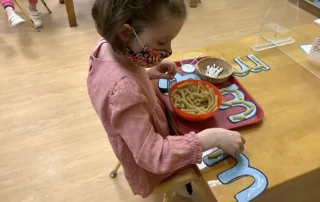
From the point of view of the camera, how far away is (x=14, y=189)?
129 cm

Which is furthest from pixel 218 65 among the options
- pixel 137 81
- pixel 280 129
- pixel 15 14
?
pixel 15 14

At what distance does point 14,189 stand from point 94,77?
79 centimetres

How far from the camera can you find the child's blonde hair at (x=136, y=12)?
653mm

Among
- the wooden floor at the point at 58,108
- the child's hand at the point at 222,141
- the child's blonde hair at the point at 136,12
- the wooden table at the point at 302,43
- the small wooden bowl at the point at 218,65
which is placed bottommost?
the wooden floor at the point at 58,108

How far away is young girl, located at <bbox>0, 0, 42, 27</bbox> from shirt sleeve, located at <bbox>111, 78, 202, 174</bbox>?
1.73 metres

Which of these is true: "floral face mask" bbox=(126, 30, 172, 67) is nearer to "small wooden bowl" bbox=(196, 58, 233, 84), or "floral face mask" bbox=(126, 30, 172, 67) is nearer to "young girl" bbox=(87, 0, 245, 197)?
"young girl" bbox=(87, 0, 245, 197)

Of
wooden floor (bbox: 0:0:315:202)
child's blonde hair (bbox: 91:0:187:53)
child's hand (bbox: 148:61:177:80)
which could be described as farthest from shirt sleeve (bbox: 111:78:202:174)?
wooden floor (bbox: 0:0:315:202)

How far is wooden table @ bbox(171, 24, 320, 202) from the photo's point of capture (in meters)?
0.75

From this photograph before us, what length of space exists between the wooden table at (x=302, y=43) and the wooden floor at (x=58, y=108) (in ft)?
2.44

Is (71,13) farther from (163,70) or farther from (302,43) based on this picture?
(302,43)

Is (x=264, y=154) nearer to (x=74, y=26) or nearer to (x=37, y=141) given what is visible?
(x=37, y=141)

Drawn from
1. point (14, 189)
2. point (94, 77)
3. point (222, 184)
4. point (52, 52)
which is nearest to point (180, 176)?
point (222, 184)

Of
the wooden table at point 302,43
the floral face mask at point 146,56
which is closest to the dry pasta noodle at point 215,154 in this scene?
the floral face mask at point 146,56

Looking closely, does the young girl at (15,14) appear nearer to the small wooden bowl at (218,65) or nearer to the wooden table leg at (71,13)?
the wooden table leg at (71,13)
